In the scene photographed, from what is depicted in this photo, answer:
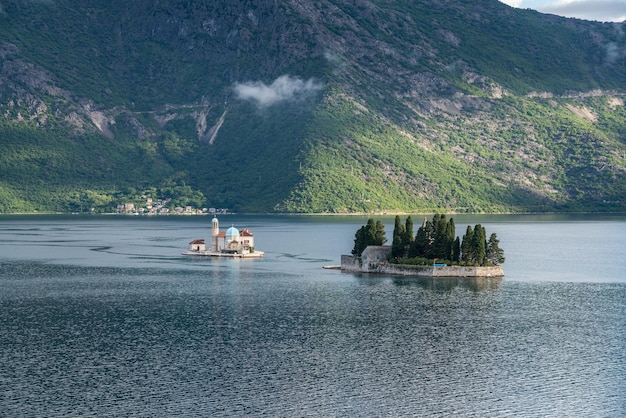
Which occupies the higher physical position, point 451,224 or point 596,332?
point 451,224

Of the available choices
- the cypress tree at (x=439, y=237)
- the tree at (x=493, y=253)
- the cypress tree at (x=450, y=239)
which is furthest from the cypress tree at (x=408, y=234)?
the tree at (x=493, y=253)

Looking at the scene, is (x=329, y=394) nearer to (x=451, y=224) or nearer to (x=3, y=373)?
(x=3, y=373)

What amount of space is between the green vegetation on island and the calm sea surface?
17.4 feet

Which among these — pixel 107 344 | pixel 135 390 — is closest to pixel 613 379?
pixel 135 390

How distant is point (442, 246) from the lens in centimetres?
17075

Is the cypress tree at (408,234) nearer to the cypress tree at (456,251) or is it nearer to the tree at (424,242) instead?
the tree at (424,242)

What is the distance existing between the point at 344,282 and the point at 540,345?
189 ft

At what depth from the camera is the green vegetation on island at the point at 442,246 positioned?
6639 inches

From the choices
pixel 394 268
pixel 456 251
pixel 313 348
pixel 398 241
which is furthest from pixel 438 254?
pixel 313 348

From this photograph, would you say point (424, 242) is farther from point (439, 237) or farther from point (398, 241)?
point (398, 241)

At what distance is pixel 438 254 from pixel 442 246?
1546 mm

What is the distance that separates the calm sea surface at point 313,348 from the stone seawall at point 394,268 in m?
3.45

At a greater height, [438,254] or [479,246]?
[479,246]

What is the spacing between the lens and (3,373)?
97.3 metres
